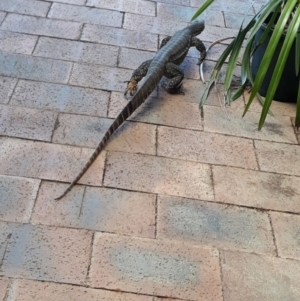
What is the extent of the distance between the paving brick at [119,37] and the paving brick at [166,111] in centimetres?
67

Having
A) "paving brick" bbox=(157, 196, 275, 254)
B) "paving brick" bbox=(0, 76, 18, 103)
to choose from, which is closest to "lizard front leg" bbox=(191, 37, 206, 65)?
"paving brick" bbox=(0, 76, 18, 103)

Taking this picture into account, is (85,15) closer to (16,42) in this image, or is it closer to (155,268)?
(16,42)

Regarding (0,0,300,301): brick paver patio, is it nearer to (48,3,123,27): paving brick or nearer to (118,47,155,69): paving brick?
(118,47,155,69): paving brick

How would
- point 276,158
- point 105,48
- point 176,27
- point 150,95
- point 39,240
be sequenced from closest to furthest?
1. point 39,240
2. point 276,158
3. point 150,95
4. point 105,48
5. point 176,27

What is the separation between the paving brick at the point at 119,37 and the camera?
3850mm

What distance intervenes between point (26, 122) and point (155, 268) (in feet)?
3.99

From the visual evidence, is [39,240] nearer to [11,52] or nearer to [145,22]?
[11,52]

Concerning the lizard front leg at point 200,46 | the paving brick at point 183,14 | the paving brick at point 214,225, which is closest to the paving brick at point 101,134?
the paving brick at point 214,225

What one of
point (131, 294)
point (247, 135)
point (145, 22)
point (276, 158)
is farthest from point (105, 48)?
point (131, 294)

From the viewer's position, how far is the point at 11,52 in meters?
3.54

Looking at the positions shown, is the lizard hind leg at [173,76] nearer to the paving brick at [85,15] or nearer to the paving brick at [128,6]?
the paving brick at [85,15]

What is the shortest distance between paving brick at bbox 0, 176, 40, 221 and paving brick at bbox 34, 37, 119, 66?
50.6 inches

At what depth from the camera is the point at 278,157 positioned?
3.02m

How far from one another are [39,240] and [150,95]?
1409mm
